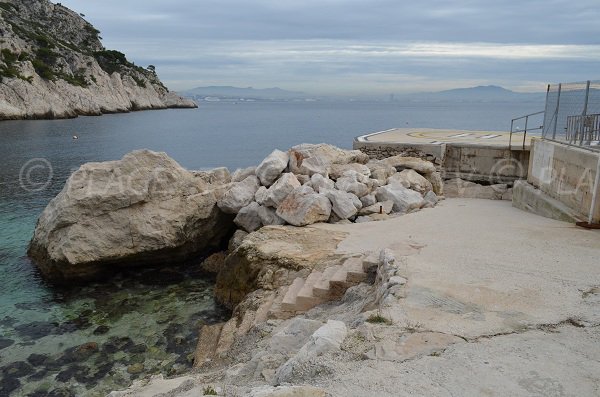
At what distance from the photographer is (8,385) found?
8008 mm

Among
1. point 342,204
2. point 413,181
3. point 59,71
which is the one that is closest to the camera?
point 342,204

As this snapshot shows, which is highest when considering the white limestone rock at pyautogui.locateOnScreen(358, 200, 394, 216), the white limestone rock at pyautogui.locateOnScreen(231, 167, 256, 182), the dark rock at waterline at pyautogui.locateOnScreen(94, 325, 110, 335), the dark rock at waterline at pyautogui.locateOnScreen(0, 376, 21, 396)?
the white limestone rock at pyautogui.locateOnScreen(231, 167, 256, 182)

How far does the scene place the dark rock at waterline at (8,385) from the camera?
7.84 metres

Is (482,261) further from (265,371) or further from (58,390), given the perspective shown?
(58,390)

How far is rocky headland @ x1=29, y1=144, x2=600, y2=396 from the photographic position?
4.48 m

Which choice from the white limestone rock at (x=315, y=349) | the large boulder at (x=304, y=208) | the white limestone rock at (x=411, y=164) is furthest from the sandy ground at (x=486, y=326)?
the white limestone rock at (x=411, y=164)

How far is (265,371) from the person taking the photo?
5.04m

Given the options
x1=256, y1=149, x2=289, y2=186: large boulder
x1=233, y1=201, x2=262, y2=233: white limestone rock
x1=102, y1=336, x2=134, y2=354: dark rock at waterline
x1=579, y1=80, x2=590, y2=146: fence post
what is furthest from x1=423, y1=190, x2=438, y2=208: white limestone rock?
x1=102, y1=336, x2=134, y2=354: dark rock at waterline

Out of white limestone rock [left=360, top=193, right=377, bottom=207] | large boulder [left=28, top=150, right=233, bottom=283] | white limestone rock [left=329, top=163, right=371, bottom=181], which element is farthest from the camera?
white limestone rock [left=329, top=163, right=371, bottom=181]

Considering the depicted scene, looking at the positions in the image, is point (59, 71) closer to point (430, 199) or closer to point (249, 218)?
point (249, 218)

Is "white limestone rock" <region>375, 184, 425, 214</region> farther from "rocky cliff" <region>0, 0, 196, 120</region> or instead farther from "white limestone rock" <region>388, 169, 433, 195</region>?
"rocky cliff" <region>0, 0, 196, 120</region>

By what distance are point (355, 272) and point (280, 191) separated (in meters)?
4.94

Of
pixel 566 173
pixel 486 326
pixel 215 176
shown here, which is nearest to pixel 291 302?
pixel 486 326

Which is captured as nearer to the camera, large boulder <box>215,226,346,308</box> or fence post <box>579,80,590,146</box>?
large boulder <box>215,226,346,308</box>
